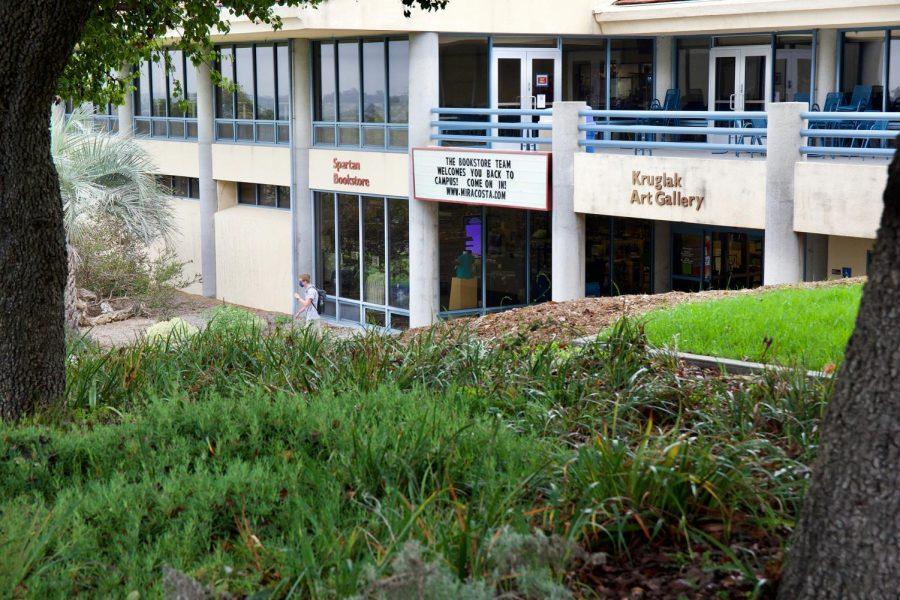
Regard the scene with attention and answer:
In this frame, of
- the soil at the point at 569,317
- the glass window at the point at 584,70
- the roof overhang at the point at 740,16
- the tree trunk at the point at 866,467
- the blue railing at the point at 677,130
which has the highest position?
the roof overhang at the point at 740,16

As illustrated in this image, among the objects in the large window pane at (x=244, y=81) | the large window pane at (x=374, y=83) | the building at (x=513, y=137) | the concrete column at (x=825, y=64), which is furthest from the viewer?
the large window pane at (x=244, y=81)

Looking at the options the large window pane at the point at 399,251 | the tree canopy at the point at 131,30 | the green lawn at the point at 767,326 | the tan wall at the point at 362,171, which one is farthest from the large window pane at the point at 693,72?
the tree canopy at the point at 131,30

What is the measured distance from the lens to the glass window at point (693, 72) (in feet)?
88.0

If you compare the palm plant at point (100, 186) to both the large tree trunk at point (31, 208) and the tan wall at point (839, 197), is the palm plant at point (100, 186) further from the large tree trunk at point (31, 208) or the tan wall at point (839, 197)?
the large tree trunk at point (31, 208)

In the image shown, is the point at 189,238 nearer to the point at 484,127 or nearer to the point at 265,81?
the point at 265,81

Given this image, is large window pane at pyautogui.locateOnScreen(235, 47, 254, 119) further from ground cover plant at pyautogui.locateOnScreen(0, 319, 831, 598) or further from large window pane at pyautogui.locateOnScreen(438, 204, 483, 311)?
ground cover plant at pyautogui.locateOnScreen(0, 319, 831, 598)

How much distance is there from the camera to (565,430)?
687 centimetres

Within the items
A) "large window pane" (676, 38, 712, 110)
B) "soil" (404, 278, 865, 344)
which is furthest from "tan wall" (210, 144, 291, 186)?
"soil" (404, 278, 865, 344)

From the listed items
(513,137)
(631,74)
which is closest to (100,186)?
(513,137)

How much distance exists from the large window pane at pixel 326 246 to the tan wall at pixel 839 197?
43.0 feet

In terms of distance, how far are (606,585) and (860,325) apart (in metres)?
1.41

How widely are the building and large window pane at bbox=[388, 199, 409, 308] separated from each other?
0.04 m

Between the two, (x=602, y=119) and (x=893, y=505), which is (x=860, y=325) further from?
(x=602, y=119)

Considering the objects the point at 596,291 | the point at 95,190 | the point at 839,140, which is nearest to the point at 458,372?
the point at 839,140
